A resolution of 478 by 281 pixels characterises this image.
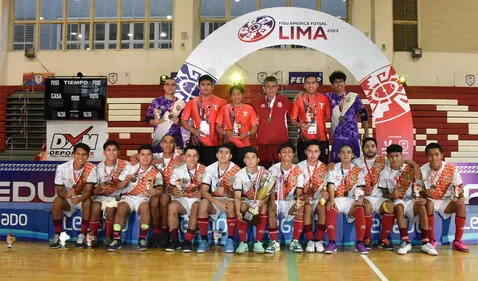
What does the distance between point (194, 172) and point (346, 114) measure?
238cm

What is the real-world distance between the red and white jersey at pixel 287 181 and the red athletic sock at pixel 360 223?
0.87 metres

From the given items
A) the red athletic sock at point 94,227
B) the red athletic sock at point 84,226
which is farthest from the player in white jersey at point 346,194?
the red athletic sock at point 84,226

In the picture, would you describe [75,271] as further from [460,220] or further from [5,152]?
[5,152]

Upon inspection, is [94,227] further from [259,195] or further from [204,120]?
[259,195]

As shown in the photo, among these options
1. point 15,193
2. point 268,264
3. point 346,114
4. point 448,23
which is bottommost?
point 268,264

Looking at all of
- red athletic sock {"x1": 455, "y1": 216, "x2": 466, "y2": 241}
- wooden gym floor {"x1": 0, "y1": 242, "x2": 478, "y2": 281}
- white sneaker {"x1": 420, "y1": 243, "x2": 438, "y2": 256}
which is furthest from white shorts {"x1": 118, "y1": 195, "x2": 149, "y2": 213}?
red athletic sock {"x1": 455, "y1": 216, "x2": 466, "y2": 241}

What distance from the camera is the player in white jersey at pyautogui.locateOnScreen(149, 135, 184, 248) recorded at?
6.41m

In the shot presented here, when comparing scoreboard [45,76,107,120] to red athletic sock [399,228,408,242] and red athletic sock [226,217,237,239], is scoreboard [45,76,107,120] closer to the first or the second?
red athletic sock [226,217,237,239]

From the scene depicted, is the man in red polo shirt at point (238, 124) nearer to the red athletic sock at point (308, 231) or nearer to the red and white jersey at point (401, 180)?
the red athletic sock at point (308, 231)

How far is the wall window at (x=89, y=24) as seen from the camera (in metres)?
16.8

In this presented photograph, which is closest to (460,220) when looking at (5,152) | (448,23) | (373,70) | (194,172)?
(373,70)

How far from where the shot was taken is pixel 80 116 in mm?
12586

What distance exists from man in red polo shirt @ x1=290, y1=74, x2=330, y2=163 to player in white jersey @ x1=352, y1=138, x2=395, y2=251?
58cm

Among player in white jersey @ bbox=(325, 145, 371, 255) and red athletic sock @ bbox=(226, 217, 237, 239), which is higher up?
player in white jersey @ bbox=(325, 145, 371, 255)
